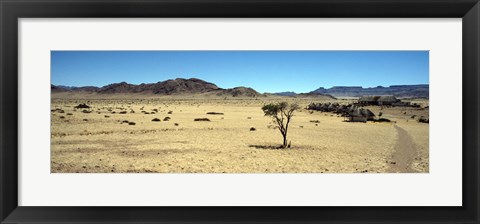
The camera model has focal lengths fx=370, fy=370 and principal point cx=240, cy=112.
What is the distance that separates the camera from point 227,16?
4.78 meters

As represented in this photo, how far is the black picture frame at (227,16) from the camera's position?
4.70m

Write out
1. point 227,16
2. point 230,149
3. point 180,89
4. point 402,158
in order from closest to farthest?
1. point 227,16
2. point 402,158
3. point 230,149
4. point 180,89

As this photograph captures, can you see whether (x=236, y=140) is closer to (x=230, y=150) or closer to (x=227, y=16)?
(x=230, y=150)

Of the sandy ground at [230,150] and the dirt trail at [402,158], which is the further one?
the sandy ground at [230,150]

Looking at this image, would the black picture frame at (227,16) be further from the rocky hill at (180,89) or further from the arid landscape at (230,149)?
the rocky hill at (180,89)

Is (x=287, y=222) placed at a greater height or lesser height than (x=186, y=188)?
lesser

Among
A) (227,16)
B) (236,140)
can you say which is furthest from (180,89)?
(227,16)

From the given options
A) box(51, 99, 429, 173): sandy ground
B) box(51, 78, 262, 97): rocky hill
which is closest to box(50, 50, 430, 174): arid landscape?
box(51, 99, 429, 173): sandy ground

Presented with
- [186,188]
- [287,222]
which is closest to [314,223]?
[287,222]

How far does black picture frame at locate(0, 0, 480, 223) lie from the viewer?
4695 millimetres

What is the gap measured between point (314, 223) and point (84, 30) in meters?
4.09

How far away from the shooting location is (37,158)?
16.4 feet

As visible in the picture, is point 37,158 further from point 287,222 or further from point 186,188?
point 287,222

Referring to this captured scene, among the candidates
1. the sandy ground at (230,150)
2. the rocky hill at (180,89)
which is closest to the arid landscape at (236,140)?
the sandy ground at (230,150)
